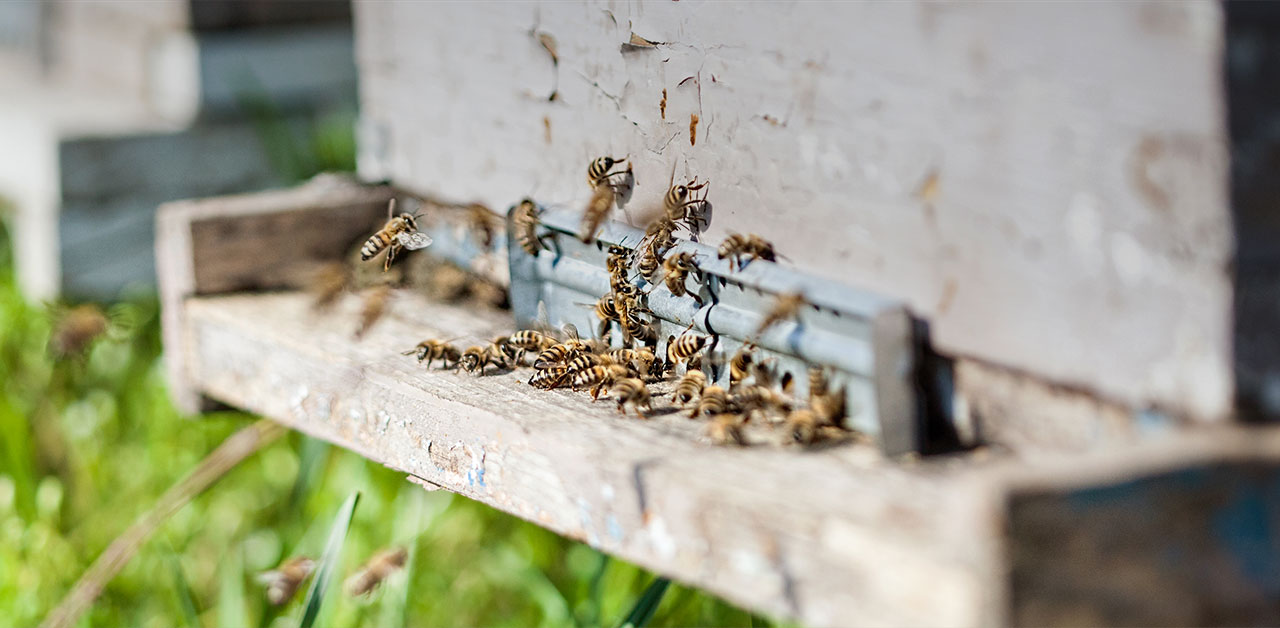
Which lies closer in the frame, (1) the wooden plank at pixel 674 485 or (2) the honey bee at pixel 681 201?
(1) the wooden plank at pixel 674 485

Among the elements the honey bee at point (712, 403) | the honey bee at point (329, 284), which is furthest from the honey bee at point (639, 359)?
the honey bee at point (329, 284)

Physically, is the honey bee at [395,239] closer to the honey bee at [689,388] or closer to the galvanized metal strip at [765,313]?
the galvanized metal strip at [765,313]

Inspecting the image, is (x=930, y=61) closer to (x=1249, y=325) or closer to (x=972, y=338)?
(x=972, y=338)

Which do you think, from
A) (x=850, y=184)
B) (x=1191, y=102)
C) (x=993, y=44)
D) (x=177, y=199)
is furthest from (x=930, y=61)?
(x=177, y=199)

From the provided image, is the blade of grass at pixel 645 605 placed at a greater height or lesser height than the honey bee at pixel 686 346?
lesser

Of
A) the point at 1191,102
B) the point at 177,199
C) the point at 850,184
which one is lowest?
the point at 177,199

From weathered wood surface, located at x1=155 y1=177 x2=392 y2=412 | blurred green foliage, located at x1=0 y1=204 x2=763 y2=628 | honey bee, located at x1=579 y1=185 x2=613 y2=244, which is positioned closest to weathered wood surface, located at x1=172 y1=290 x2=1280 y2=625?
honey bee, located at x1=579 y1=185 x2=613 y2=244

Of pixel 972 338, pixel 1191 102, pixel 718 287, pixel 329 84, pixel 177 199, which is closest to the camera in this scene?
pixel 1191 102

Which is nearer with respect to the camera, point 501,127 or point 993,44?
point 993,44
